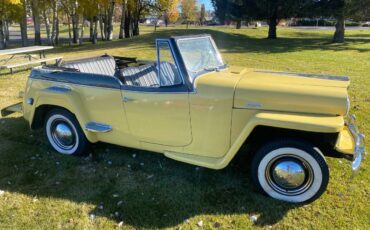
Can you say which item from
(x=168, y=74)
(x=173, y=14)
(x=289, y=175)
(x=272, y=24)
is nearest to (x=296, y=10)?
(x=272, y=24)

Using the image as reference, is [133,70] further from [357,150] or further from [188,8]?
[188,8]

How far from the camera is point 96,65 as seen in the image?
507 centimetres

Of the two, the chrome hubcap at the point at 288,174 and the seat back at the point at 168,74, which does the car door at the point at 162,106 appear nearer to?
the seat back at the point at 168,74

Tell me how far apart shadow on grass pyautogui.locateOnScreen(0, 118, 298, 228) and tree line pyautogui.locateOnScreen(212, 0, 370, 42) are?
60.9 ft

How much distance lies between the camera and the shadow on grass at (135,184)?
3.36m

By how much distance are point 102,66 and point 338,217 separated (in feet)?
12.6

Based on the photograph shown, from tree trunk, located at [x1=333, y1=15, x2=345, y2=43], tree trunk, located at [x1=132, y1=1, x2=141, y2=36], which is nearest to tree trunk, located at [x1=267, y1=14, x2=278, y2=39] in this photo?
tree trunk, located at [x1=333, y1=15, x2=345, y2=43]

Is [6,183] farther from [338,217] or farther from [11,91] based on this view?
[11,91]

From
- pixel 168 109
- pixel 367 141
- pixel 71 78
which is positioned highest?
pixel 71 78

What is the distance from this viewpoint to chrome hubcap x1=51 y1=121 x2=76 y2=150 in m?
4.57

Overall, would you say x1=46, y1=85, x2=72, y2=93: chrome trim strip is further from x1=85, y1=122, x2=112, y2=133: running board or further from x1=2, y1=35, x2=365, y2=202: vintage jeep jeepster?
x1=85, y1=122, x2=112, y2=133: running board

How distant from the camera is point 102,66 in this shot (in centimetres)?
512

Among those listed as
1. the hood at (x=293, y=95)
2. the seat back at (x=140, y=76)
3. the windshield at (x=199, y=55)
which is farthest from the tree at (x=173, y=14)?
the hood at (x=293, y=95)

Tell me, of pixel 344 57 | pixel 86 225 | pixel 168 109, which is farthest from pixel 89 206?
pixel 344 57
